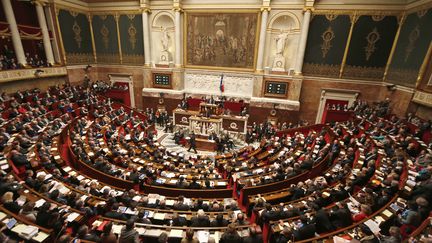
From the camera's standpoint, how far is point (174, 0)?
59.7ft

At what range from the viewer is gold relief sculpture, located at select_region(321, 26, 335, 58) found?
16531 millimetres

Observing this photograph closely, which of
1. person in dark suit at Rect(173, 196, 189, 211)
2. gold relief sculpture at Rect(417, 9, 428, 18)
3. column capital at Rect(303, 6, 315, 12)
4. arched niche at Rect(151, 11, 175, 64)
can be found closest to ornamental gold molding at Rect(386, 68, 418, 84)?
gold relief sculpture at Rect(417, 9, 428, 18)

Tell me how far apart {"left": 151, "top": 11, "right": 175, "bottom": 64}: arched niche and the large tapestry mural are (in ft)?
5.76

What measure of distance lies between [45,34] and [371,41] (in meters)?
25.9

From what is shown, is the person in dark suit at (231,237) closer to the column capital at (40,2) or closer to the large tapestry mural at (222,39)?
the large tapestry mural at (222,39)

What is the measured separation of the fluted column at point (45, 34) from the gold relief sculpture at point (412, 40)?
26725mm

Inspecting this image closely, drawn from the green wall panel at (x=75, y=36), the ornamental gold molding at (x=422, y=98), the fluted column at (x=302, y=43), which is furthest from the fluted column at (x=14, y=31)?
the ornamental gold molding at (x=422, y=98)

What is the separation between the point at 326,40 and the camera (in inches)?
659

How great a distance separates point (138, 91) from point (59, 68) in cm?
676

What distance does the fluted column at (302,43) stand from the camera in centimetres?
1645

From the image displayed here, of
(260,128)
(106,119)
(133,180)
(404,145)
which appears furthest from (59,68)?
(404,145)

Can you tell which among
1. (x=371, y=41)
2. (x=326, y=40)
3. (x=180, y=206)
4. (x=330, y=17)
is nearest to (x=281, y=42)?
(x=326, y=40)

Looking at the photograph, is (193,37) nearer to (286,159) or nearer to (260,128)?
(260,128)

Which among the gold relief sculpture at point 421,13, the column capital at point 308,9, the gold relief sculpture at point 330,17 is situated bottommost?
the gold relief sculpture at point 421,13
